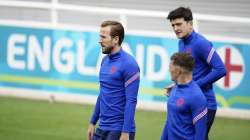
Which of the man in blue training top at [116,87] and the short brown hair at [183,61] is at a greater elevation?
the short brown hair at [183,61]

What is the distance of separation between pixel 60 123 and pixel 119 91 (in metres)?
5.19

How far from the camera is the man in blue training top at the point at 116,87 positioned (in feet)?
21.1

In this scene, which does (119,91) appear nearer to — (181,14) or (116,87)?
(116,87)

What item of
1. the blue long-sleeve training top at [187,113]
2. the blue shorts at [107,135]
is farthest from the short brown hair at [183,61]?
the blue shorts at [107,135]

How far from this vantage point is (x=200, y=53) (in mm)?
6969

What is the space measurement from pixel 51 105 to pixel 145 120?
81.5 inches

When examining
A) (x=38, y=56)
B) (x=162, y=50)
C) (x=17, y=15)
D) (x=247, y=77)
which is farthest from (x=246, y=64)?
(x=17, y=15)

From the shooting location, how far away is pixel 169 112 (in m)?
5.99

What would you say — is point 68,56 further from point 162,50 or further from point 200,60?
point 200,60

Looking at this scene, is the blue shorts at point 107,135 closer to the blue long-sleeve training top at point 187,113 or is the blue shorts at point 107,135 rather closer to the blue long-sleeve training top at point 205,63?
→ the blue long-sleeve training top at point 187,113

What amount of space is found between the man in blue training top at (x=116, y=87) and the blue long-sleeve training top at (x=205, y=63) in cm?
72

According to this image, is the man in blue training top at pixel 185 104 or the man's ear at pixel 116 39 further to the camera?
the man's ear at pixel 116 39

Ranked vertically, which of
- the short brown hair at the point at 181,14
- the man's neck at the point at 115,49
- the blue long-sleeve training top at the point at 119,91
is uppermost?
the short brown hair at the point at 181,14

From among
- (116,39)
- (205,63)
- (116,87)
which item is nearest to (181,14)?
(205,63)
